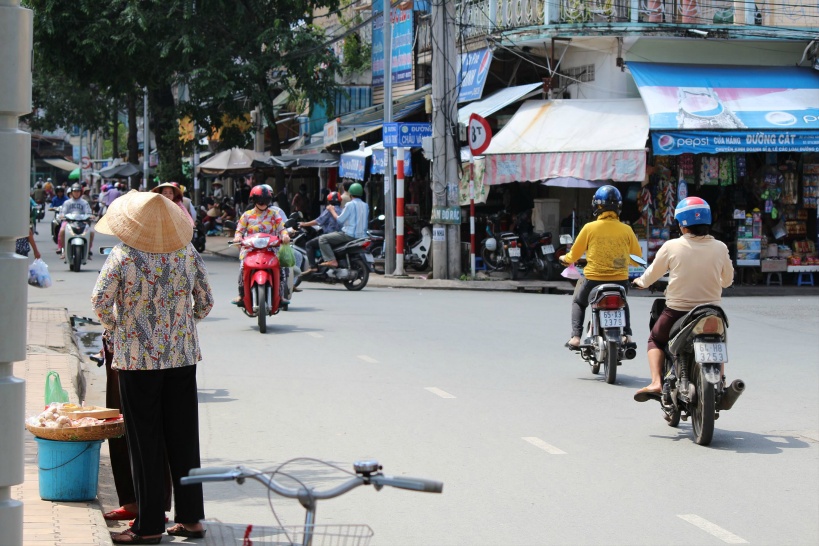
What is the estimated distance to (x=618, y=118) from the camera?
20.9m

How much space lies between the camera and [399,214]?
72.2ft

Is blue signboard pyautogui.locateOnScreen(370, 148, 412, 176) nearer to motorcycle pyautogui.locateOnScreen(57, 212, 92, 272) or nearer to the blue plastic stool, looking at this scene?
motorcycle pyautogui.locateOnScreen(57, 212, 92, 272)

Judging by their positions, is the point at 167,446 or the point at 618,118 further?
the point at 618,118

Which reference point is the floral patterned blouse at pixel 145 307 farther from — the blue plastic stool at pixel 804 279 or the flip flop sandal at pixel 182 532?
the blue plastic stool at pixel 804 279

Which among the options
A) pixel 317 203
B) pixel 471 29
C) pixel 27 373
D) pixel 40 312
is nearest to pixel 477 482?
pixel 27 373

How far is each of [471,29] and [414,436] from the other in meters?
18.2

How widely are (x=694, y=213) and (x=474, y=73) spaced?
53.8 feet

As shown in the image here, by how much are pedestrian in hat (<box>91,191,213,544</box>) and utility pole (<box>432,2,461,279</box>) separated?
1620cm

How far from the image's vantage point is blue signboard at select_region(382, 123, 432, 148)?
2191 cm

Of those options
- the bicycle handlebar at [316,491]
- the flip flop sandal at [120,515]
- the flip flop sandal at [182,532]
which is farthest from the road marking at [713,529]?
the bicycle handlebar at [316,491]

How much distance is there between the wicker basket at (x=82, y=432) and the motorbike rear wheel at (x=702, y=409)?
4.00 meters

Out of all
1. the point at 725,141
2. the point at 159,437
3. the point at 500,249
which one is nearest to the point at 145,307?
the point at 159,437

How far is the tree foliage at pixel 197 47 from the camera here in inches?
1125

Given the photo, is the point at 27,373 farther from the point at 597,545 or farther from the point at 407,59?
the point at 407,59
